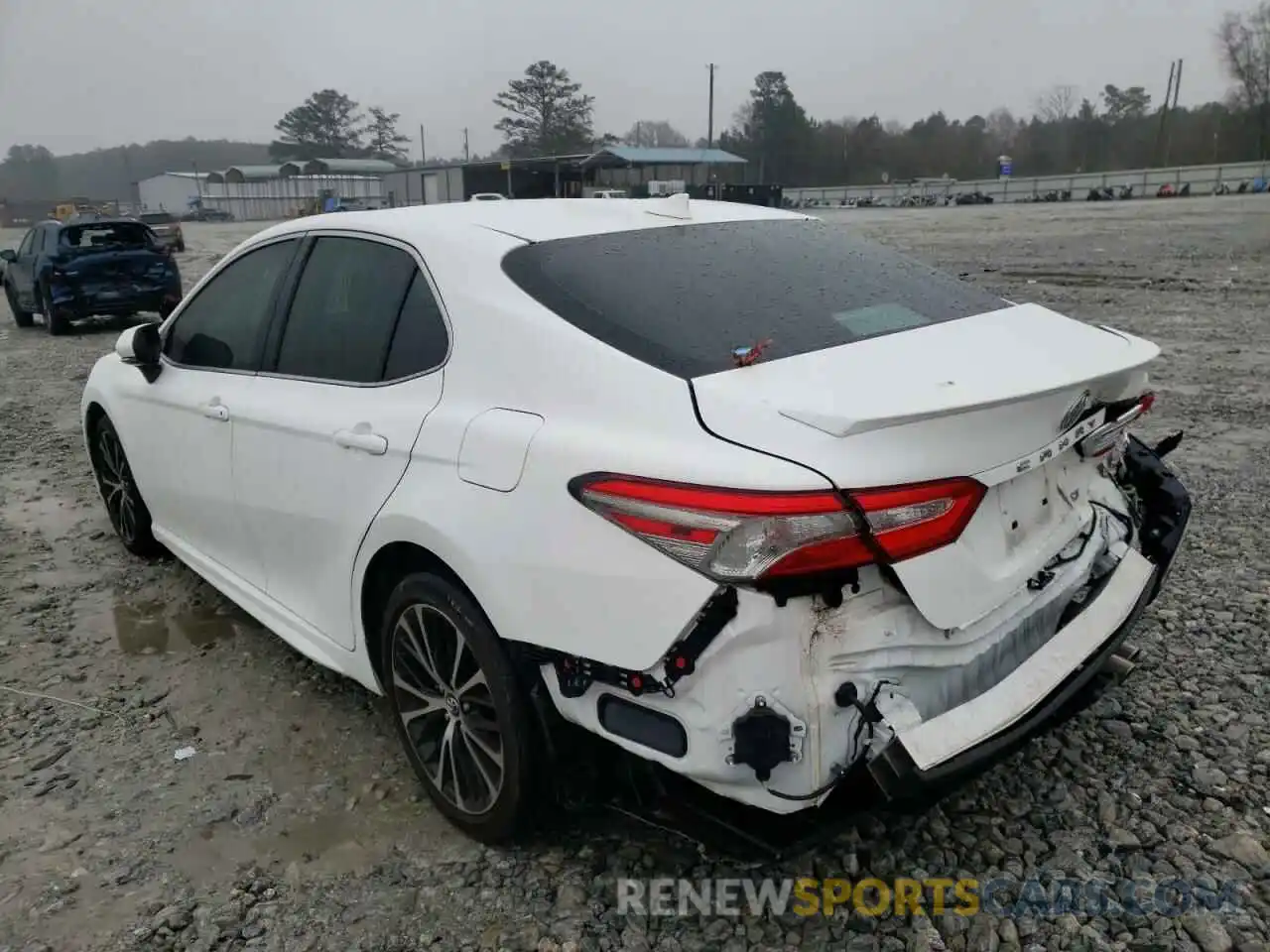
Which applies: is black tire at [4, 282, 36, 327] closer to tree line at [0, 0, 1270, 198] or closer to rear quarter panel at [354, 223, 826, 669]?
rear quarter panel at [354, 223, 826, 669]

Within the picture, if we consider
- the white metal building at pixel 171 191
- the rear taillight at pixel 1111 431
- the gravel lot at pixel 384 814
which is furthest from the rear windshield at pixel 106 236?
the white metal building at pixel 171 191

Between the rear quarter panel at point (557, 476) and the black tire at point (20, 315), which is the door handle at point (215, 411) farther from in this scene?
the black tire at point (20, 315)

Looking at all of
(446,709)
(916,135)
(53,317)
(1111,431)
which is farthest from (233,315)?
(916,135)

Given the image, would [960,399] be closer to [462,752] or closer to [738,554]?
[738,554]

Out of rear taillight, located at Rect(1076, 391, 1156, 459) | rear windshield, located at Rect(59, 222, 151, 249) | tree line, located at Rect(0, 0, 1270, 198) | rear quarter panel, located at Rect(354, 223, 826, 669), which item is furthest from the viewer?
tree line, located at Rect(0, 0, 1270, 198)

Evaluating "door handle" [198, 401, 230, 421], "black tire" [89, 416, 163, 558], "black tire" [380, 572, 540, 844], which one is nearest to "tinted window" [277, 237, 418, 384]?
"door handle" [198, 401, 230, 421]

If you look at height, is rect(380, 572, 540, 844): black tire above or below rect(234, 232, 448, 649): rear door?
below

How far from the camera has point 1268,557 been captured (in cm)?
443

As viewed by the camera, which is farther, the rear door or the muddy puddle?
the muddy puddle

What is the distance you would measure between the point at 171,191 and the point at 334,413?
3962 inches

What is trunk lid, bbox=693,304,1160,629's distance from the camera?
201cm

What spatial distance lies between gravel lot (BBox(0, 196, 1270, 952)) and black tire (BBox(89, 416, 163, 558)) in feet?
0.65

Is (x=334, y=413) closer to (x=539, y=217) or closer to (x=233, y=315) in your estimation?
(x=539, y=217)

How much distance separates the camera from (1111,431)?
8.59ft
